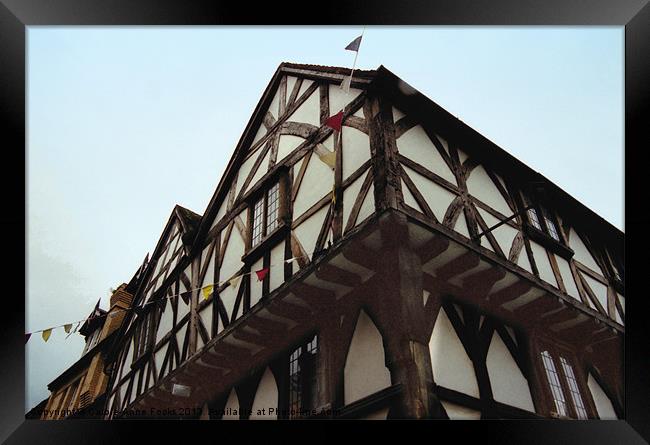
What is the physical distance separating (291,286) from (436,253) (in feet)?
4.54

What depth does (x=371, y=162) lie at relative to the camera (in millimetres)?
4957

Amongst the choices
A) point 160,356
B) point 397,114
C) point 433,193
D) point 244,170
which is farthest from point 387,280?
point 160,356

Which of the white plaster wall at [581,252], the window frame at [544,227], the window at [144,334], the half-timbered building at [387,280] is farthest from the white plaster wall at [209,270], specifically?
the white plaster wall at [581,252]

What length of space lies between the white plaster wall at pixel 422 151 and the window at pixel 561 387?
220 centimetres

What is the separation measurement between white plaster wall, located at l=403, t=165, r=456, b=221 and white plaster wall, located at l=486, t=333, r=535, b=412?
1.35 metres

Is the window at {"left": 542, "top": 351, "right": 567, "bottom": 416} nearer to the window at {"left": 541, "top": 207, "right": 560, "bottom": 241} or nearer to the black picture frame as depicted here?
the black picture frame

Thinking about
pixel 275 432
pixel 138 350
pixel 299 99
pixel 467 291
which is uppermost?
pixel 299 99

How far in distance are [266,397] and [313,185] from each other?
225 cm

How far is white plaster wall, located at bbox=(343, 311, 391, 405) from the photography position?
4480mm

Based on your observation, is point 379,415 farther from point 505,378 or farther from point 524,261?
point 524,261

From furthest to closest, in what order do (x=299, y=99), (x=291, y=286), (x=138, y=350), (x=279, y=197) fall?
(x=138, y=350) → (x=299, y=99) → (x=279, y=197) → (x=291, y=286)

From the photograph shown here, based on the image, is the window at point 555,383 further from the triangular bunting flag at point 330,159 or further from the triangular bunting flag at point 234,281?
the triangular bunting flag at point 234,281
